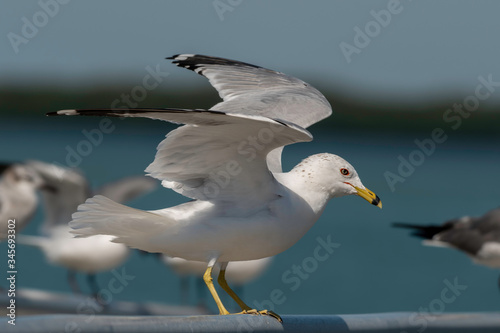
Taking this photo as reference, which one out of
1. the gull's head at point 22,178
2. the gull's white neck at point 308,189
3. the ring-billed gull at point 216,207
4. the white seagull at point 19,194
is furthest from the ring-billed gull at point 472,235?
the ring-billed gull at point 216,207

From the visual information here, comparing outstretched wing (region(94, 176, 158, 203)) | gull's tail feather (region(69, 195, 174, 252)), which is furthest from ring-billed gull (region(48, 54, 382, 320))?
outstretched wing (region(94, 176, 158, 203))

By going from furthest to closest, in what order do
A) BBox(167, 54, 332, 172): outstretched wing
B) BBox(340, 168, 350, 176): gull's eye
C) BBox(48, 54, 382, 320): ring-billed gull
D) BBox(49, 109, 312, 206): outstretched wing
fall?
BBox(167, 54, 332, 172): outstretched wing < BBox(340, 168, 350, 176): gull's eye < BBox(48, 54, 382, 320): ring-billed gull < BBox(49, 109, 312, 206): outstretched wing

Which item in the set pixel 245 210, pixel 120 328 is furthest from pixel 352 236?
pixel 120 328

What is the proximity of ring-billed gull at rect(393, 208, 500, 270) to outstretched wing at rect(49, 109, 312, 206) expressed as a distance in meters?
4.75

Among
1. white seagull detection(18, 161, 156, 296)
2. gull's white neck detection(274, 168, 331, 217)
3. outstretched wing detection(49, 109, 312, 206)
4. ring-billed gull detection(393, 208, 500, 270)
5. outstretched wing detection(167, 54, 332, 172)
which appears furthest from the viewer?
white seagull detection(18, 161, 156, 296)

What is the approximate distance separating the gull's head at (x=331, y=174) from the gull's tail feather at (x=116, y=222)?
0.63 metres

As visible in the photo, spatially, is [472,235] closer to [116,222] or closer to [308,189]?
[308,189]

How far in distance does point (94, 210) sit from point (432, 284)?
10796 mm

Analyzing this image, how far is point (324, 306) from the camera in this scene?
11383mm

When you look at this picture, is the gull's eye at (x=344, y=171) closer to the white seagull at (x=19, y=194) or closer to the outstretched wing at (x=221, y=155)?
the outstretched wing at (x=221, y=155)

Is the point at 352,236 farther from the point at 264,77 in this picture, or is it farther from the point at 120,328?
the point at 120,328

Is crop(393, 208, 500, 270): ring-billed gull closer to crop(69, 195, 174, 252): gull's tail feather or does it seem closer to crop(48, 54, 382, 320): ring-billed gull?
crop(48, 54, 382, 320): ring-billed gull

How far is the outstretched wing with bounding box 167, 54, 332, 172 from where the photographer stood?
390 cm

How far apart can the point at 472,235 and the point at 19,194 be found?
441cm
